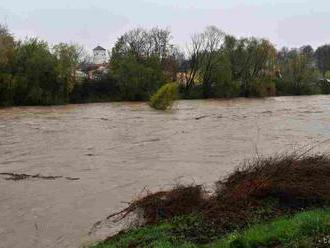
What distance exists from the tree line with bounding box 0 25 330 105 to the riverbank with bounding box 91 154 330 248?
5465 cm

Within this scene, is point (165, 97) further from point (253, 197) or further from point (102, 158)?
point (253, 197)

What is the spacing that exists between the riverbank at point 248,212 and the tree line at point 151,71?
5465 centimetres

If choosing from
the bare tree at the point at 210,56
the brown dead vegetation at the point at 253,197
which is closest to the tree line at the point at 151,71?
the bare tree at the point at 210,56

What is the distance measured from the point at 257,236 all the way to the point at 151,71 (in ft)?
243

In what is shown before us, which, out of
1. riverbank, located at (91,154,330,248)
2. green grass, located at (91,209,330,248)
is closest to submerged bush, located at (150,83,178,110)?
riverbank, located at (91,154,330,248)

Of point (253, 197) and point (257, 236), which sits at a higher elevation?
point (257, 236)

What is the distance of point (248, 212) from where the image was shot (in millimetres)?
10852

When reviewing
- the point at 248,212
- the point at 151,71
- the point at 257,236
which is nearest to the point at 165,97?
the point at 151,71

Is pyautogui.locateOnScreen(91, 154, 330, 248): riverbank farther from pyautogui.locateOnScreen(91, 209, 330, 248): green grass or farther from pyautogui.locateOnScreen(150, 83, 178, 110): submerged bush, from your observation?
pyautogui.locateOnScreen(150, 83, 178, 110): submerged bush

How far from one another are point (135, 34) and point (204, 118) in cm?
4814

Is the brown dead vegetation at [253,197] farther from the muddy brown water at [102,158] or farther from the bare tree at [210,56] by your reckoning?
the bare tree at [210,56]

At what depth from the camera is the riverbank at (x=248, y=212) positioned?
8.27 meters

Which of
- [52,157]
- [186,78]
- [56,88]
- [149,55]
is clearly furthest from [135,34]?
[52,157]

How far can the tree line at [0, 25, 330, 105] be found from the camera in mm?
66688
